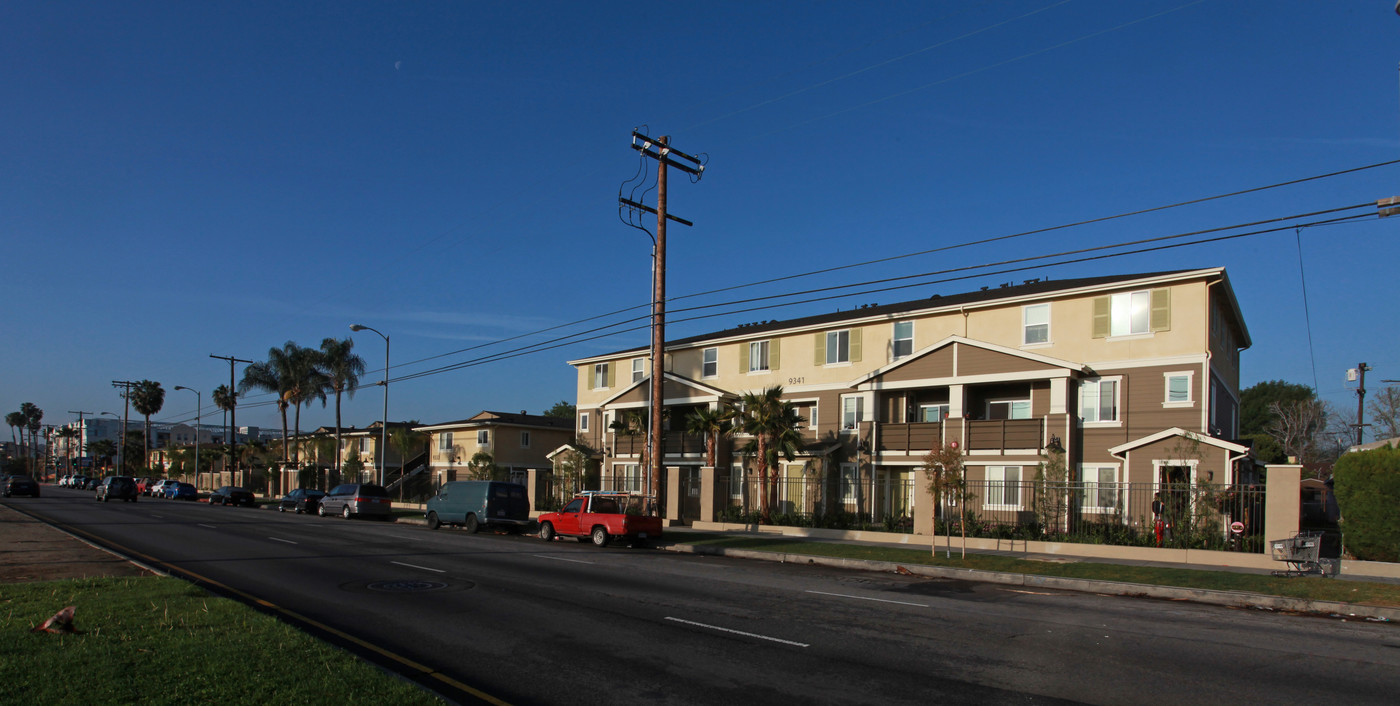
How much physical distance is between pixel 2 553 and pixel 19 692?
1413 centimetres

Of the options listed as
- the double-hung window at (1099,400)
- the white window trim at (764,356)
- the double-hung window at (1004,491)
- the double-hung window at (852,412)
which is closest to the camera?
the double-hung window at (1099,400)

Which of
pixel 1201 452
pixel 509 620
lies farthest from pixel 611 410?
pixel 509 620

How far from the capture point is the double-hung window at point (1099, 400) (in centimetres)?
2831

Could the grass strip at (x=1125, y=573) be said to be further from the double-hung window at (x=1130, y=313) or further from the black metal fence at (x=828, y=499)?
the double-hung window at (x=1130, y=313)

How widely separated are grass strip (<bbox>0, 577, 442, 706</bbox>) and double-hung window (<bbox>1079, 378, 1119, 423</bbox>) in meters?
26.3

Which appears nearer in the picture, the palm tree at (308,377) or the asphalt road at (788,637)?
the asphalt road at (788,637)

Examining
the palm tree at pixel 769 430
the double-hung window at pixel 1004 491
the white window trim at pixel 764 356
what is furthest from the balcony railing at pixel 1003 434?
the white window trim at pixel 764 356

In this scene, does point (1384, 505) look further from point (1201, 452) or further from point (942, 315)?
point (942, 315)

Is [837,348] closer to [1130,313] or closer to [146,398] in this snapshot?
[1130,313]

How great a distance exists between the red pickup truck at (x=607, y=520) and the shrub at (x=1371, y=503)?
57.2ft

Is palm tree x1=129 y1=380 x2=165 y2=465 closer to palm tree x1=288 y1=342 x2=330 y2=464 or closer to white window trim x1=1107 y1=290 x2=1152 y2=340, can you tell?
palm tree x1=288 y1=342 x2=330 y2=464

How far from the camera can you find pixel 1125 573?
17.9m

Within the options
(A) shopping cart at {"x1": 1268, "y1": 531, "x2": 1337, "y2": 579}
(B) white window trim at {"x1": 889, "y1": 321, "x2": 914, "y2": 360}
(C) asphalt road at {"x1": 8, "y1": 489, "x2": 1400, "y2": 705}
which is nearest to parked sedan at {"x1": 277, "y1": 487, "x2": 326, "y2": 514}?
(C) asphalt road at {"x1": 8, "y1": 489, "x2": 1400, "y2": 705}

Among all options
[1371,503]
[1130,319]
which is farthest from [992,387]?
[1371,503]
